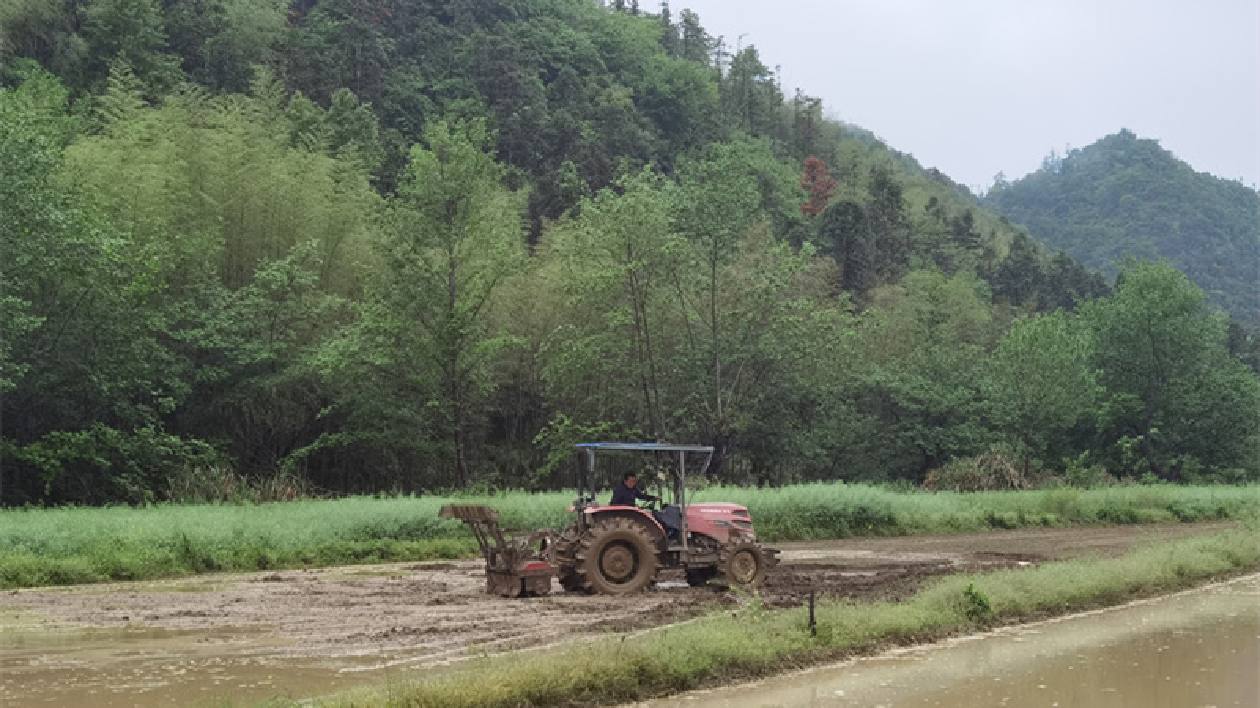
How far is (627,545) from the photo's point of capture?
536 inches

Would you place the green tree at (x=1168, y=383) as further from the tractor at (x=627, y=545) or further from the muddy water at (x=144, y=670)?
the muddy water at (x=144, y=670)

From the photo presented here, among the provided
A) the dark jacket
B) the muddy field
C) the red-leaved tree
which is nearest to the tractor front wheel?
the muddy field

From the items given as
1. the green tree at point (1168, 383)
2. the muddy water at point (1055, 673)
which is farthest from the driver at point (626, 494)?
the green tree at point (1168, 383)

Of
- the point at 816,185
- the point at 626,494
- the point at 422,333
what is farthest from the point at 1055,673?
the point at 816,185

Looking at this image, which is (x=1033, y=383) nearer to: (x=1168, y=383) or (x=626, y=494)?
(x=1168, y=383)

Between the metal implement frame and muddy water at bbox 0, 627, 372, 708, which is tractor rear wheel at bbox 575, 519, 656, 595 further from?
muddy water at bbox 0, 627, 372, 708

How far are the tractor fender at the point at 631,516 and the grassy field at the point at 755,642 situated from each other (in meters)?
2.68

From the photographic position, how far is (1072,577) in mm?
14398

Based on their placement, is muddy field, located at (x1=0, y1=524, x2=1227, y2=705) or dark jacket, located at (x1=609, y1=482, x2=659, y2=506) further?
dark jacket, located at (x1=609, y1=482, x2=659, y2=506)

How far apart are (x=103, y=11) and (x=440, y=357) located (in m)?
Result: 28.1

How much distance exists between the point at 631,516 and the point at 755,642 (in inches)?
155

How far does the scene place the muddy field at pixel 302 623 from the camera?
8711mm

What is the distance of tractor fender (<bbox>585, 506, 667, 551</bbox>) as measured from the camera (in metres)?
13.6

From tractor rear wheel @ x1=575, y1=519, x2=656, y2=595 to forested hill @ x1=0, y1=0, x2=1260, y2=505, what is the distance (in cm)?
1325
